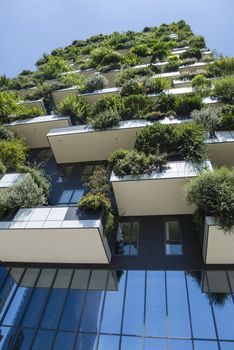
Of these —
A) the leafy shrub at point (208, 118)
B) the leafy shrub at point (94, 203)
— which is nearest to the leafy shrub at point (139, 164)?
the leafy shrub at point (94, 203)

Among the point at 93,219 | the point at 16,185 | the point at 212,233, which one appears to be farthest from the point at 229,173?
the point at 16,185

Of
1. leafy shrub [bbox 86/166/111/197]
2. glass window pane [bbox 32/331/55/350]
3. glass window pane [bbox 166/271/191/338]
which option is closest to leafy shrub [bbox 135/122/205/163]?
leafy shrub [bbox 86/166/111/197]

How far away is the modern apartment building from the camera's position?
10.2 metres

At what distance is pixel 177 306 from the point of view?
10430mm

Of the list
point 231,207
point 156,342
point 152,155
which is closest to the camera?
point 156,342

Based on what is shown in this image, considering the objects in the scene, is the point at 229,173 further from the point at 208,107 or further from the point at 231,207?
the point at 208,107

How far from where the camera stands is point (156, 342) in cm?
→ 951

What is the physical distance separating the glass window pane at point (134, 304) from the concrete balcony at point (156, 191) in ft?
10.7

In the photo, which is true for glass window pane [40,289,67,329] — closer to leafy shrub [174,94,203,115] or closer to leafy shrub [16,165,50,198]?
leafy shrub [16,165,50,198]

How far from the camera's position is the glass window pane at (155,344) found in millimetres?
9336

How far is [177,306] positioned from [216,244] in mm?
2749

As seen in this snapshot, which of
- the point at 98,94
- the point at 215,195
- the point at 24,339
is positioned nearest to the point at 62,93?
the point at 98,94

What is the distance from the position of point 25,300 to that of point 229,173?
9.92m

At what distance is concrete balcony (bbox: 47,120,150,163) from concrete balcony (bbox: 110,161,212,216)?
4343 millimetres
